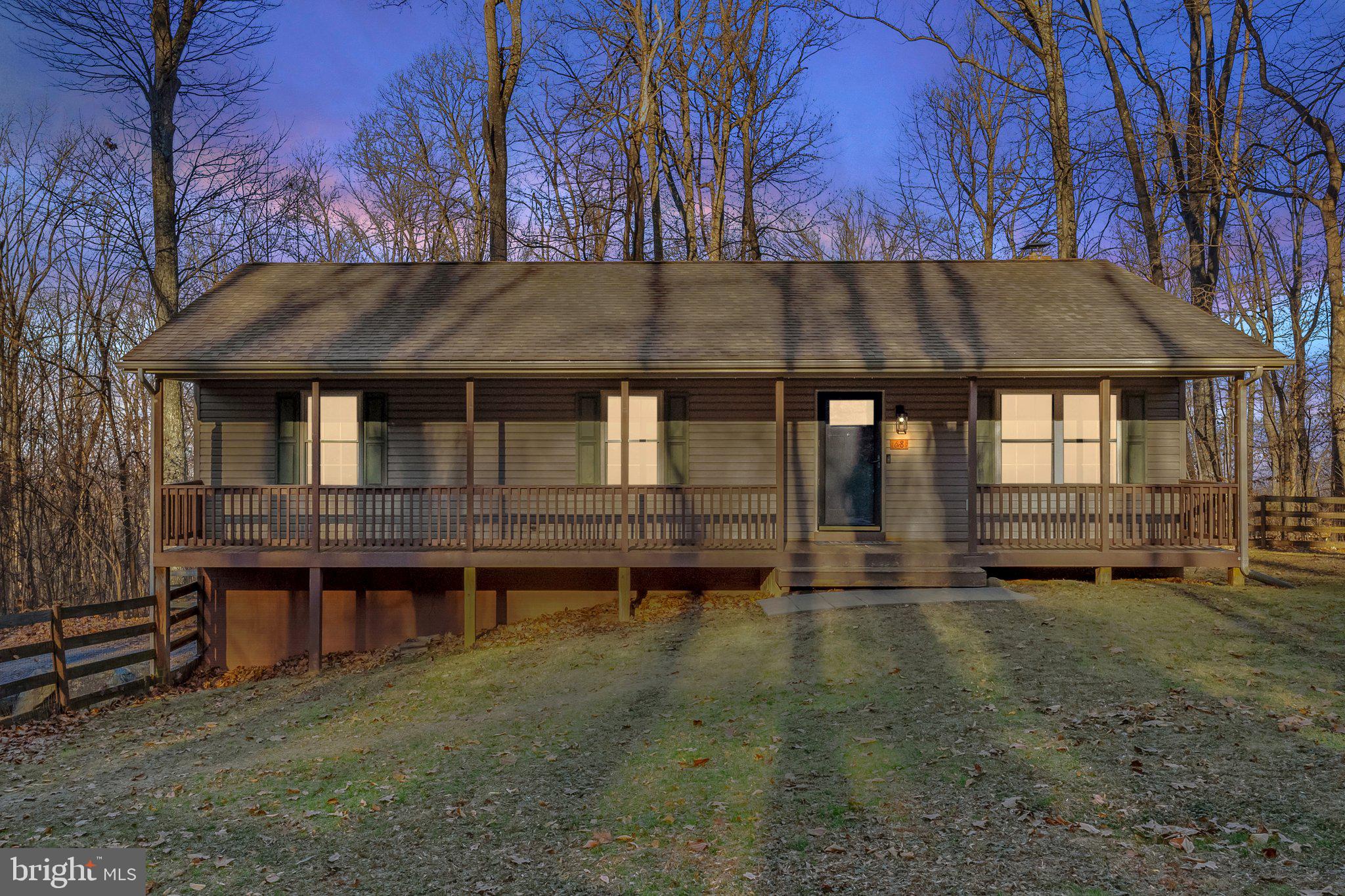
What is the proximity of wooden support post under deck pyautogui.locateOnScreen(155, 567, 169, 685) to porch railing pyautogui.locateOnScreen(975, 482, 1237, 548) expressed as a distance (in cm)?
1111

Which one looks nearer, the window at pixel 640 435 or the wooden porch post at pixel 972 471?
the wooden porch post at pixel 972 471

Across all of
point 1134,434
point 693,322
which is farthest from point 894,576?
point 693,322

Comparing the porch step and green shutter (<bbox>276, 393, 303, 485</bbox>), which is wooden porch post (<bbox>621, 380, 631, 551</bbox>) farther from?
green shutter (<bbox>276, 393, 303, 485</bbox>)

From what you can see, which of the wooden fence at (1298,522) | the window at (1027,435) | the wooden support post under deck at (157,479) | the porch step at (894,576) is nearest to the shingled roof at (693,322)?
the wooden support post under deck at (157,479)

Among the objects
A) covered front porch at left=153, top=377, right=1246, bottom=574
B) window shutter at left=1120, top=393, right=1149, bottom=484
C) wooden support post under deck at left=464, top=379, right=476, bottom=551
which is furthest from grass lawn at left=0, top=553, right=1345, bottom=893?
window shutter at left=1120, top=393, right=1149, bottom=484

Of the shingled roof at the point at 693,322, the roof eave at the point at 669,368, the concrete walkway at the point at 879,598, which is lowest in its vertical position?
the concrete walkway at the point at 879,598

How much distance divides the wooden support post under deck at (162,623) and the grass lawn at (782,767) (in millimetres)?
1247

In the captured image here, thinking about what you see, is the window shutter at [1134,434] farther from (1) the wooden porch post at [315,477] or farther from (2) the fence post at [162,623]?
(2) the fence post at [162,623]

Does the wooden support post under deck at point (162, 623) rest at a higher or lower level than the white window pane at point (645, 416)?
lower

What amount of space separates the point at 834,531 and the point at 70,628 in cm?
1617

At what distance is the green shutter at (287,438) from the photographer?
42.8 feet

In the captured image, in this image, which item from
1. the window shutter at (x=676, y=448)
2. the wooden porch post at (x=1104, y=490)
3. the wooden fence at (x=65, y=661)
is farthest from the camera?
the window shutter at (x=676, y=448)

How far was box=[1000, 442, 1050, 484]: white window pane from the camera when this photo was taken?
1288cm

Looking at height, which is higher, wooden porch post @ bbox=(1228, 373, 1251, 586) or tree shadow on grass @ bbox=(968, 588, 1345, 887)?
wooden porch post @ bbox=(1228, 373, 1251, 586)
